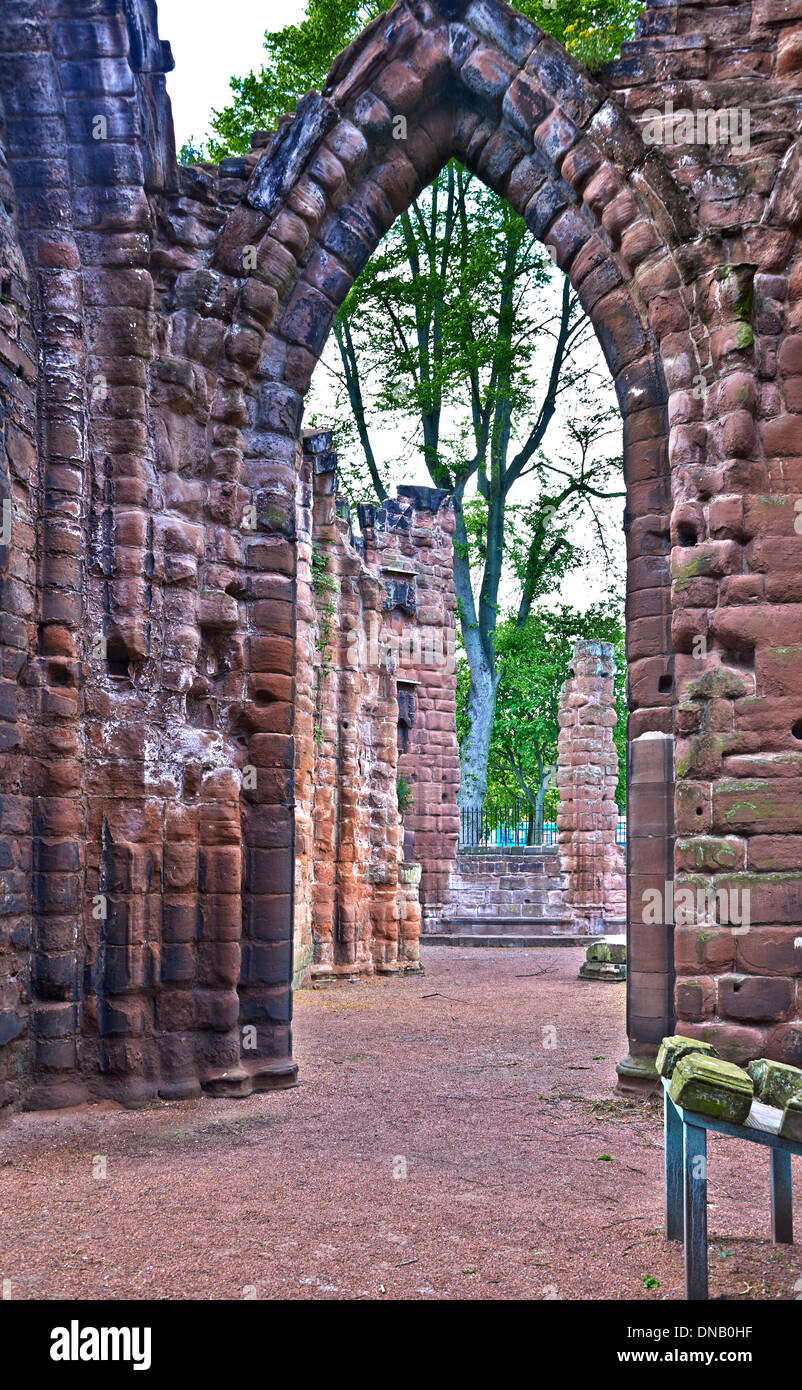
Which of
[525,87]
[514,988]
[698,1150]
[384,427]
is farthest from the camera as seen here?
[384,427]

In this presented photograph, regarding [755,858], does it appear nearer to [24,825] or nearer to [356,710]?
[24,825]

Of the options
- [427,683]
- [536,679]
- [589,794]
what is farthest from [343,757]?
[536,679]

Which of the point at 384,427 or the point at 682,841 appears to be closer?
the point at 682,841

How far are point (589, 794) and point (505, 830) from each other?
26.1 feet

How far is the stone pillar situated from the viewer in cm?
2017

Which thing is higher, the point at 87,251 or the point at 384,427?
the point at 384,427

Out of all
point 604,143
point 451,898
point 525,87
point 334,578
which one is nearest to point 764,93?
point 604,143

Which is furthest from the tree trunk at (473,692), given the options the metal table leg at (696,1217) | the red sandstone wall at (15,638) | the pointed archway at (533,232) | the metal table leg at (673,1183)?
the metal table leg at (696,1217)

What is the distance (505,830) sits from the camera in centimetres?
2844

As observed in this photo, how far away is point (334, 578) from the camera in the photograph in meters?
13.1

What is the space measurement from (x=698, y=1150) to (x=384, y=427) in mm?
23132

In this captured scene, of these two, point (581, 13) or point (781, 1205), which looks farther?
point (581, 13)

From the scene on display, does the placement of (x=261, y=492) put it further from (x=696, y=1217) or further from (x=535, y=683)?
(x=535, y=683)

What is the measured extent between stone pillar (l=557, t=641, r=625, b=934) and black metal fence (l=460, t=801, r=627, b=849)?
0.88 metres
